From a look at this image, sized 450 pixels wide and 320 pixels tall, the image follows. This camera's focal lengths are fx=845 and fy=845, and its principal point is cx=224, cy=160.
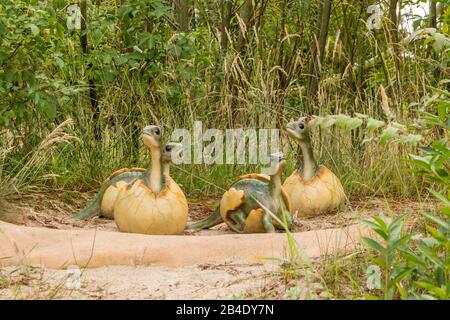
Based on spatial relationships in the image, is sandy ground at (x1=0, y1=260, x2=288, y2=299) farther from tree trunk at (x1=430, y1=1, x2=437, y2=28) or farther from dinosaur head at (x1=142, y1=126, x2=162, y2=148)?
tree trunk at (x1=430, y1=1, x2=437, y2=28)

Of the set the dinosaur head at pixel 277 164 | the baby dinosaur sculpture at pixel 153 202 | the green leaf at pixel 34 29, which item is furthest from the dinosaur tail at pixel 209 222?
the green leaf at pixel 34 29

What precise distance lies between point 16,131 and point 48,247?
7.76 feet

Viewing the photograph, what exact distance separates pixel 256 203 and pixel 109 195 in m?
1.02

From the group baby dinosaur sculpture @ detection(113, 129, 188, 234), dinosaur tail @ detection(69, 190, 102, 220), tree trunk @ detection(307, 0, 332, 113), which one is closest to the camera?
baby dinosaur sculpture @ detection(113, 129, 188, 234)

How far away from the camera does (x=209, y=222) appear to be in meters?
4.97

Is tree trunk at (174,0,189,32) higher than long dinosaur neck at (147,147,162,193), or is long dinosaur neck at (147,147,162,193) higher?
tree trunk at (174,0,189,32)

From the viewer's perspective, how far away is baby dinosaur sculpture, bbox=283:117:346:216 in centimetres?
536

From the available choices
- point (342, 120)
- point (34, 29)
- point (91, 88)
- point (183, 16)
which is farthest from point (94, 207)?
point (183, 16)

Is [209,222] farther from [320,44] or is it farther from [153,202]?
[320,44]

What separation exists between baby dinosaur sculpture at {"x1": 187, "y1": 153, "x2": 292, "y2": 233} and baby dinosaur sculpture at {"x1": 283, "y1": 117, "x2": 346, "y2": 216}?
54cm

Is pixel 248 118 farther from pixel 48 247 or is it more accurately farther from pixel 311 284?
pixel 311 284

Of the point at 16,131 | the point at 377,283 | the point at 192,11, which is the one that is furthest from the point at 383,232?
the point at 192,11

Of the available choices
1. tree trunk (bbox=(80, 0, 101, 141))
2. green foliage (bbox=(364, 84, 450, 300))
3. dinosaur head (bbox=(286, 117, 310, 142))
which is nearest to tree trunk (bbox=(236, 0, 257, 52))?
tree trunk (bbox=(80, 0, 101, 141))
